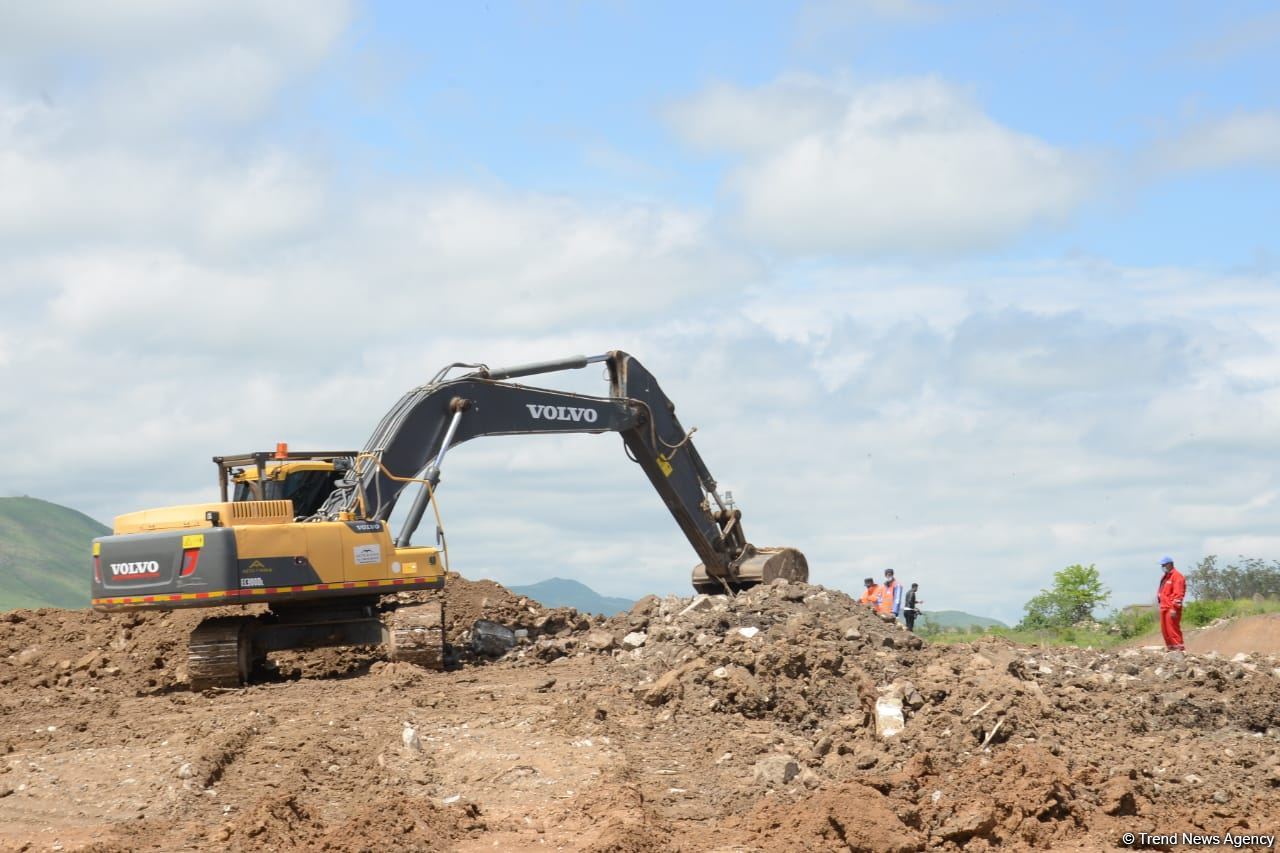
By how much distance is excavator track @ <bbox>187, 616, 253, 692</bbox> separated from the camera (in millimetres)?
13906

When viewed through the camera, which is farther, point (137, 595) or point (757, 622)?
point (757, 622)

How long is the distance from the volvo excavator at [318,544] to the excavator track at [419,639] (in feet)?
0.04

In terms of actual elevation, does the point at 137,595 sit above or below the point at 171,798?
above

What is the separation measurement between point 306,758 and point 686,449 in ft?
32.9

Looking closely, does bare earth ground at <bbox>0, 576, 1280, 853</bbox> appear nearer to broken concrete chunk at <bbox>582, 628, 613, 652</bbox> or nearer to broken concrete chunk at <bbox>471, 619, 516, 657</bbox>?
broken concrete chunk at <bbox>582, 628, 613, 652</bbox>

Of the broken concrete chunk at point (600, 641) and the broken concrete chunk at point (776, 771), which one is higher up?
the broken concrete chunk at point (600, 641)

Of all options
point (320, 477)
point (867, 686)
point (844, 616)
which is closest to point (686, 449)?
point (844, 616)

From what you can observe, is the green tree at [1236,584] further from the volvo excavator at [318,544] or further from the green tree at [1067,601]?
the volvo excavator at [318,544]

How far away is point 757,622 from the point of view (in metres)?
14.4

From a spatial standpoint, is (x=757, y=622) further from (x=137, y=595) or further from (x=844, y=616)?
(x=137, y=595)

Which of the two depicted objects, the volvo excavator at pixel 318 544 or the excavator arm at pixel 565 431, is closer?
the volvo excavator at pixel 318 544

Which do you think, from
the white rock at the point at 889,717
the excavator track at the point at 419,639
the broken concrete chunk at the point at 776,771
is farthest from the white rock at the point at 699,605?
the broken concrete chunk at the point at 776,771

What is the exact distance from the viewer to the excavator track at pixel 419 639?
570 inches

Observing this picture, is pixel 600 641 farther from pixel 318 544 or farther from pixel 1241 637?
pixel 1241 637
